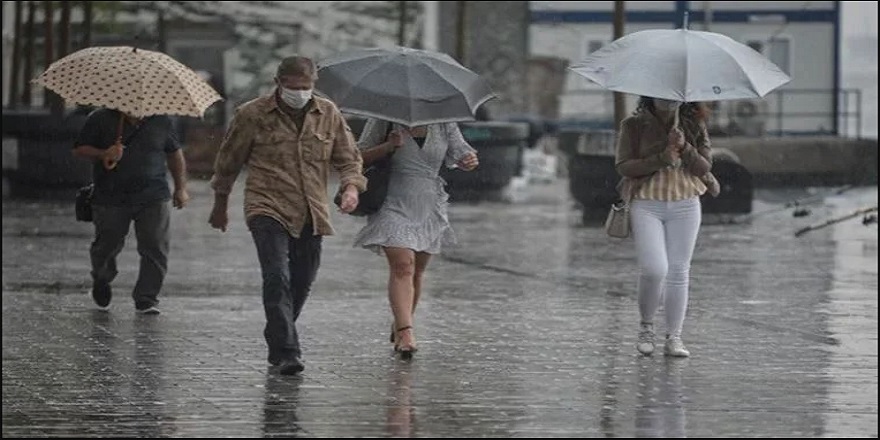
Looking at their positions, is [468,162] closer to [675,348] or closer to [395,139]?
[395,139]

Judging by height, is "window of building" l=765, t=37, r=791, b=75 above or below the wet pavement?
above

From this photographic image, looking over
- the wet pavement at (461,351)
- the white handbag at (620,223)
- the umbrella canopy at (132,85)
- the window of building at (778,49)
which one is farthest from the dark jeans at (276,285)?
the window of building at (778,49)

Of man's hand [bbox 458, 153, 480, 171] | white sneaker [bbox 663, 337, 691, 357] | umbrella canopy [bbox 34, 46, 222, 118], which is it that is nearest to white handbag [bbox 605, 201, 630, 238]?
white sneaker [bbox 663, 337, 691, 357]

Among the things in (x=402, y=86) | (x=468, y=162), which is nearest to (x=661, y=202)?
(x=468, y=162)

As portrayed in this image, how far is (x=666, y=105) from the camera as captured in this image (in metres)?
12.3

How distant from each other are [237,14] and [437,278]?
861 inches

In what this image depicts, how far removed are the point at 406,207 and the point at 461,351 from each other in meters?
0.88

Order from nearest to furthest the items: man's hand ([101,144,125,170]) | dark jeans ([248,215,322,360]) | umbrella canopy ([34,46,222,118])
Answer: dark jeans ([248,215,322,360]) < umbrella canopy ([34,46,222,118]) < man's hand ([101,144,125,170])

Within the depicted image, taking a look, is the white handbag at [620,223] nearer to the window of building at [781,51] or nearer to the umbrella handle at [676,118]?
the umbrella handle at [676,118]

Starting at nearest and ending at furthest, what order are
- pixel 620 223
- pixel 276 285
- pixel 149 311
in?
pixel 276 285, pixel 620 223, pixel 149 311

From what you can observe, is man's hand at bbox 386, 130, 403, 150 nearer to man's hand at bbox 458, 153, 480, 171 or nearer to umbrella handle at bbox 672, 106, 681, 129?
man's hand at bbox 458, 153, 480, 171

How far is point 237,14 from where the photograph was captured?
129ft

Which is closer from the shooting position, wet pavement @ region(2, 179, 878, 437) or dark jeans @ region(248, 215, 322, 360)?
wet pavement @ region(2, 179, 878, 437)

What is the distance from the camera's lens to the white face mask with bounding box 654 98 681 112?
1228 cm
